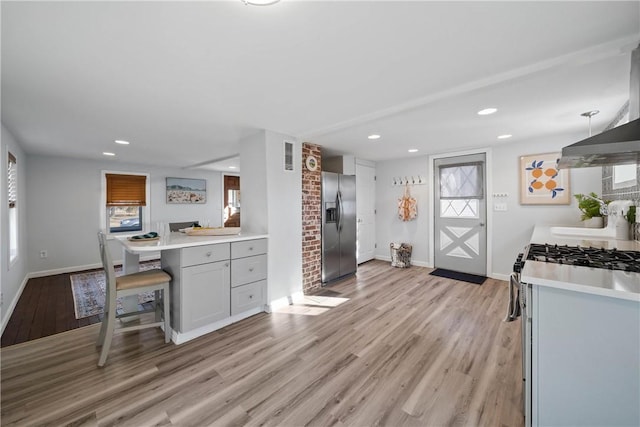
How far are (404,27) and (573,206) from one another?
12.4 ft

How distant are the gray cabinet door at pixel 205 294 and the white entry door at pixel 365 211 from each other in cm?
295

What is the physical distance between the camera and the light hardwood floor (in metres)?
1.56

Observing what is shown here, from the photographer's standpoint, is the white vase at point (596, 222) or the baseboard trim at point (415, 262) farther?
the baseboard trim at point (415, 262)

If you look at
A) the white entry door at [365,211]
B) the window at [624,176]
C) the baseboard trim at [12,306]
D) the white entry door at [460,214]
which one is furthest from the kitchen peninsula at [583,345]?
the baseboard trim at [12,306]

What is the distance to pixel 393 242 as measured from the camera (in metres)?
5.33

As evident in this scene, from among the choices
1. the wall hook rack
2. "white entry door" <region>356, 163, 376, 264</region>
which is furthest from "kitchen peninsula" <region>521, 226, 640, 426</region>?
"white entry door" <region>356, 163, 376, 264</region>

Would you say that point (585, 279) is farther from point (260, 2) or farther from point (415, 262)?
point (415, 262)

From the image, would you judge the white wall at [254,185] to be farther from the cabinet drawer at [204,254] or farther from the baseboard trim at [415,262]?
the baseboard trim at [415,262]

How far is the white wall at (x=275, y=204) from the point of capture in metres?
3.12

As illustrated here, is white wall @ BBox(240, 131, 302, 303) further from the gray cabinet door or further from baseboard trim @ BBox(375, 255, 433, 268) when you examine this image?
baseboard trim @ BBox(375, 255, 433, 268)

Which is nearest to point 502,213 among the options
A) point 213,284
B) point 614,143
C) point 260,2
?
point 614,143

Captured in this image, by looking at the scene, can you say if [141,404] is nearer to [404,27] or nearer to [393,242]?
[404,27]

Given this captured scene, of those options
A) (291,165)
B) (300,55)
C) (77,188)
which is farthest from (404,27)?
(77,188)

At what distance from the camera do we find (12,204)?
3.15 metres
